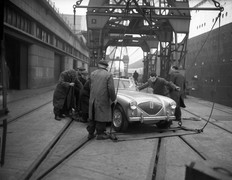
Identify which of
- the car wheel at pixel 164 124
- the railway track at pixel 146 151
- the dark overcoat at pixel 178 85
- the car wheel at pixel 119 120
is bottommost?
the railway track at pixel 146 151

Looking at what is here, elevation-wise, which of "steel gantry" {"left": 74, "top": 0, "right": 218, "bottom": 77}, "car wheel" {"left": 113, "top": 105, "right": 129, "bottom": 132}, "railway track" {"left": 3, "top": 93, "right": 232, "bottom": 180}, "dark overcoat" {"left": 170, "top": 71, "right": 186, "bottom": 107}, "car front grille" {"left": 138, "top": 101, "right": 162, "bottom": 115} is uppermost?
"steel gantry" {"left": 74, "top": 0, "right": 218, "bottom": 77}

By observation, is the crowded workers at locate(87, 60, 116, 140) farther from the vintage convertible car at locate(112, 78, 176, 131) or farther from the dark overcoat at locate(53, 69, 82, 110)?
the dark overcoat at locate(53, 69, 82, 110)

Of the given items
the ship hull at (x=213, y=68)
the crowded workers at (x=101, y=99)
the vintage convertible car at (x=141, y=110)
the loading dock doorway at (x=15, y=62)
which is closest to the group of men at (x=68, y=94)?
the vintage convertible car at (x=141, y=110)

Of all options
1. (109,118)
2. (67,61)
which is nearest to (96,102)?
(109,118)

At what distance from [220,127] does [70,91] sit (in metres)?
4.85

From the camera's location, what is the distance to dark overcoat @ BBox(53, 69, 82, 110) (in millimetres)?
7543

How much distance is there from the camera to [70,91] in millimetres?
7781

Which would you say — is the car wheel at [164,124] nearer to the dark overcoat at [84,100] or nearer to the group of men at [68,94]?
the dark overcoat at [84,100]

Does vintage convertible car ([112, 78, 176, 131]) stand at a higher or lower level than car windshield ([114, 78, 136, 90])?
lower

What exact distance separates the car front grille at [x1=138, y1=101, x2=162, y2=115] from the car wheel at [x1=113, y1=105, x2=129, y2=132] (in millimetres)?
520

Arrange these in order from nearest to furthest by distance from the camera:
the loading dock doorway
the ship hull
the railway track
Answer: the railway track, the ship hull, the loading dock doorway

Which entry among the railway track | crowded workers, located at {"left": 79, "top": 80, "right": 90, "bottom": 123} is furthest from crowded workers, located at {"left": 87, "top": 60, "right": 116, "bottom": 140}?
crowded workers, located at {"left": 79, "top": 80, "right": 90, "bottom": 123}

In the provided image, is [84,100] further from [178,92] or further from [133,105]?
[178,92]

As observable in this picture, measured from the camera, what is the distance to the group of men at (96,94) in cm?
546
